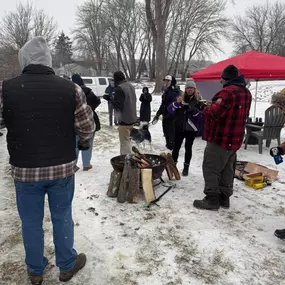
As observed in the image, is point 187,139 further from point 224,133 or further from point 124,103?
point 224,133

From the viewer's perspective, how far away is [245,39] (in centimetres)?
4912

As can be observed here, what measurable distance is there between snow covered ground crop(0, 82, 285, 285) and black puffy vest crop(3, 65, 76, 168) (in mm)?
1209

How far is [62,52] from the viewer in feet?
185

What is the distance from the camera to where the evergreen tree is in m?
52.3

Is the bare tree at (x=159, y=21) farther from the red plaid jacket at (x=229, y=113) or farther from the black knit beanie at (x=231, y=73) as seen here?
the red plaid jacket at (x=229, y=113)

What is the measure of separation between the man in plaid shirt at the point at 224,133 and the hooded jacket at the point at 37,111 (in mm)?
2001

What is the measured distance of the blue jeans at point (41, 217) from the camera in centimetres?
211

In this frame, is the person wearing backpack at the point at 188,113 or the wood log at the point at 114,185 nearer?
the wood log at the point at 114,185

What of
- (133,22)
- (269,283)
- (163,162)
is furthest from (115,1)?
(269,283)

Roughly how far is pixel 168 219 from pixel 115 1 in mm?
37014

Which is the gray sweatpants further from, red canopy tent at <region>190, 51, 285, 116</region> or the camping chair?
red canopy tent at <region>190, 51, 285, 116</region>

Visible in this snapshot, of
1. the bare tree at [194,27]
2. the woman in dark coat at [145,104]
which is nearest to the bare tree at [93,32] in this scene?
the bare tree at [194,27]

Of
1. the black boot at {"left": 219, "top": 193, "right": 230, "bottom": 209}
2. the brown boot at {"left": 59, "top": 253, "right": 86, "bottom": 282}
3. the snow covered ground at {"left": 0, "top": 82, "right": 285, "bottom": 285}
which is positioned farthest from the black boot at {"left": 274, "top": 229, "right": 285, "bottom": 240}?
the brown boot at {"left": 59, "top": 253, "right": 86, "bottom": 282}

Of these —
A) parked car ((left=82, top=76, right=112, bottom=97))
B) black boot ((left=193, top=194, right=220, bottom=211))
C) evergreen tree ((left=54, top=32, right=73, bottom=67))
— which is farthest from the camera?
evergreen tree ((left=54, top=32, right=73, bottom=67))
